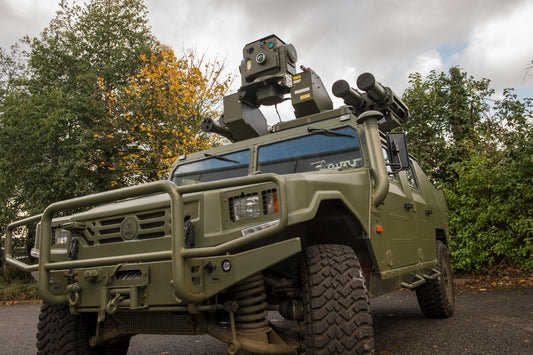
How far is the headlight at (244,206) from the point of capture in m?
2.56

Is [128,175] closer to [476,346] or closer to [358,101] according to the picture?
[358,101]

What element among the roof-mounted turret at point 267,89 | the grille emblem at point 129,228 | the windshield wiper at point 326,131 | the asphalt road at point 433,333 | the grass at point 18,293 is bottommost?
the asphalt road at point 433,333

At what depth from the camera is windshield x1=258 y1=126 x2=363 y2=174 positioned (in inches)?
145

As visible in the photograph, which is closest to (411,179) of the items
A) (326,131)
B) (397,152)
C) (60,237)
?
(397,152)

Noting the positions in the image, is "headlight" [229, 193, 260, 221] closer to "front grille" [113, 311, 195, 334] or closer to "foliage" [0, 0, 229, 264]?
"front grille" [113, 311, 195, 334]

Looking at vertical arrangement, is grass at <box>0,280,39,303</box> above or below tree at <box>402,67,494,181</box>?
below

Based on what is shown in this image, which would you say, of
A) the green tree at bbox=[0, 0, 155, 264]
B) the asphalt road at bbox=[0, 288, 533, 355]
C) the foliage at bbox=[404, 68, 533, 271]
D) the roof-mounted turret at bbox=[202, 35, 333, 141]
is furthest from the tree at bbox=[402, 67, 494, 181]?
the green tree at bbox=[0, 0, 155, 264]

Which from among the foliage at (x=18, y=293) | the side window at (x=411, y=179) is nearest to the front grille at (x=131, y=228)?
the side window at (x=411, y=179)

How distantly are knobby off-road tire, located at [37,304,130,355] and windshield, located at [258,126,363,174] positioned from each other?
197 centimetres

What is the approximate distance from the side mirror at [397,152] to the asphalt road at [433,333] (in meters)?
1.73

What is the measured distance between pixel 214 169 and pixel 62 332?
1938 millimetres

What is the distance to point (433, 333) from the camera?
4.73 metres

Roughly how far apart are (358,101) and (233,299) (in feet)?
8.78

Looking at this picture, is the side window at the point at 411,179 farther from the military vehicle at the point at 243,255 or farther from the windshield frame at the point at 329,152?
the windshield frame at the point at 329,152
